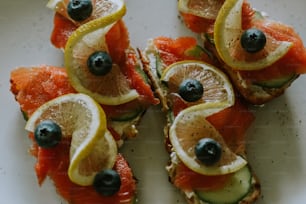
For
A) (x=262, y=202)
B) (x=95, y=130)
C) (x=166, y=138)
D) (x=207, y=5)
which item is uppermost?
(x=207, y=5)

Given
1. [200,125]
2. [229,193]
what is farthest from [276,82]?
[229,193]

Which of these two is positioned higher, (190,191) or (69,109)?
(69,109)

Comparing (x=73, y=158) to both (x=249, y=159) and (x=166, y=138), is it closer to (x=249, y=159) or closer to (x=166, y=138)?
(x=166, y=138)

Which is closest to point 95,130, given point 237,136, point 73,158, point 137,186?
point 73,158

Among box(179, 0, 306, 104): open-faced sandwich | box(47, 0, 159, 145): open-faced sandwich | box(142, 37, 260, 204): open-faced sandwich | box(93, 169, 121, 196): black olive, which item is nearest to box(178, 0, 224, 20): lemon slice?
box(179, 0, 306, 104): open-faced sandwich

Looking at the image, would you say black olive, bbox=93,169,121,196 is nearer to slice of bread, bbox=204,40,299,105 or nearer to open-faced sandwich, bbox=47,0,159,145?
open-faced sandwich, bbox=47,0,159,145

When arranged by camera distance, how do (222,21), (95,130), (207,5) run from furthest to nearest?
(207,5) < (222,21) < (95,130)

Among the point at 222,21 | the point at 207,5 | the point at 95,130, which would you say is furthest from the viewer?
the point at 207,5

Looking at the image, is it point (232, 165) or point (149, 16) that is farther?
point (149, 16)
